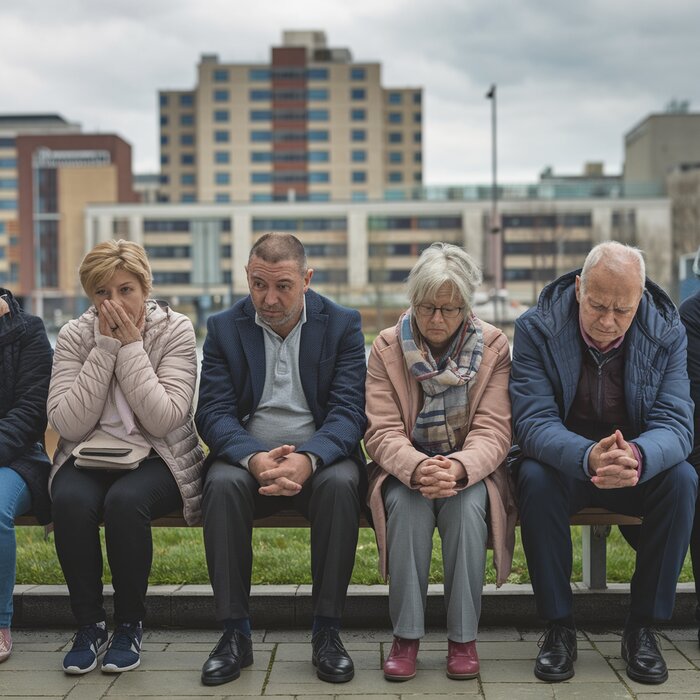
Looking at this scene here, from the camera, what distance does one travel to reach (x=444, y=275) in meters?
4.10

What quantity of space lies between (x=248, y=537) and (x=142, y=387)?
0.76 metres

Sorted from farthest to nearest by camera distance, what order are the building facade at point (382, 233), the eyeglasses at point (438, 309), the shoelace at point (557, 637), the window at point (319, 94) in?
the window at point (319, 94)
the building facade at point (382, 233)
the eyeglasses at point (438, 309)
the shoelace at point (557, 637)

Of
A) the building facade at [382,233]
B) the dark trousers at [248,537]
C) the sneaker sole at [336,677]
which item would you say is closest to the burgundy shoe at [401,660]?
the sneaker sole at [336,677]

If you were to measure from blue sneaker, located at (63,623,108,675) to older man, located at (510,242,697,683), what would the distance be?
1742mm

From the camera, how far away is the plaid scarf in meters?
4.11

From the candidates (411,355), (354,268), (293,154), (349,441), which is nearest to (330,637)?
(349,441)

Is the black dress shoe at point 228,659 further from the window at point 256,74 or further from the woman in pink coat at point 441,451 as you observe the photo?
the window at point 256,74

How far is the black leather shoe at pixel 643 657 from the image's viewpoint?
3.74m

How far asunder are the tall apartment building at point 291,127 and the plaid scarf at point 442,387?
11308cm

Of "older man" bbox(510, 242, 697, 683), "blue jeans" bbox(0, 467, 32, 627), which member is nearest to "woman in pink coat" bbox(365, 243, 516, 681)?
A: "older man" bbox(510, 242, 697, 683)

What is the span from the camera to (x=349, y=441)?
417 centimetres

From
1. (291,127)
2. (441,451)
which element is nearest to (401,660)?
(441,451)

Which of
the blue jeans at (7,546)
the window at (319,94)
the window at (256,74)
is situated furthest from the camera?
the window at (319,94)

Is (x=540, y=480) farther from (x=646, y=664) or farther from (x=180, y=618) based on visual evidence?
(x=180, y=618)
